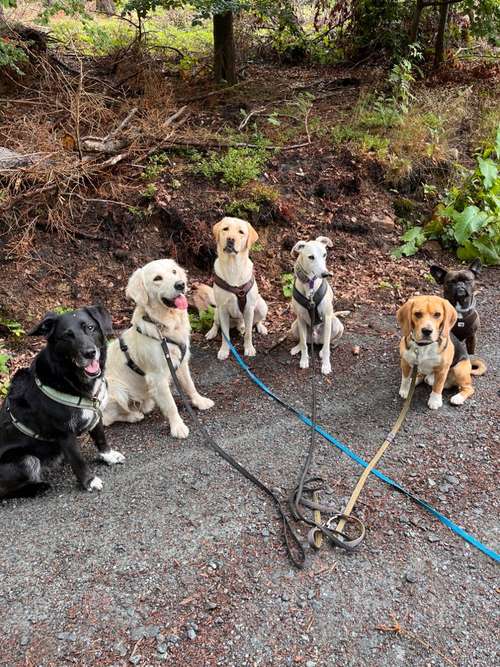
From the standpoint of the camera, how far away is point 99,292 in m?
6.67

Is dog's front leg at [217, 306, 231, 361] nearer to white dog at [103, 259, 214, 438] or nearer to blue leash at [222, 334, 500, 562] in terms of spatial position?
blue leash at [222, 334, 500, 562]

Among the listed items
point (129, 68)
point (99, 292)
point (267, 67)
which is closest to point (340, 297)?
point (99, 292)

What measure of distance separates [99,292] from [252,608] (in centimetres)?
484

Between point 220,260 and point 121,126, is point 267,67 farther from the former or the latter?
point 220,260

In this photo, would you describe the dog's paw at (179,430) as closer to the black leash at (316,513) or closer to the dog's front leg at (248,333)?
the black leash at (316,513)

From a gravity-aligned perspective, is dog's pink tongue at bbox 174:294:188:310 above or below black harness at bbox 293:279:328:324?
above

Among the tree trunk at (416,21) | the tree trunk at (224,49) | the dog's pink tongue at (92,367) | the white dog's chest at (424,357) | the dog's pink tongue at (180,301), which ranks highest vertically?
the tree trunk at (416,21)

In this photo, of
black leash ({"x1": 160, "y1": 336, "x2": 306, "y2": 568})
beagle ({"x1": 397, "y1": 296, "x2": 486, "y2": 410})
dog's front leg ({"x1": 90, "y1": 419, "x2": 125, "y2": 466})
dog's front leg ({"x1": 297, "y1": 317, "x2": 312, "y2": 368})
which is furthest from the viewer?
dog's front leg ({"x1": 297, "y1": 317, "x2": 312, "y2": 368})

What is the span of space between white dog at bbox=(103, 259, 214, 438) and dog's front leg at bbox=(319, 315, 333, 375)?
63.9 inches

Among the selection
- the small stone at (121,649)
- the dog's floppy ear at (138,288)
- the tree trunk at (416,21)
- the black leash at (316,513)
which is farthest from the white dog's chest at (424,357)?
the tree trunk at (416,21)

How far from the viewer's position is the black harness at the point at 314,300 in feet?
17.4

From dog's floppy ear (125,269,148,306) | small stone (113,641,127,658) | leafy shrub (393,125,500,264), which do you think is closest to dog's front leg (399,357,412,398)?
dog's floppy ear (125,269,148,306)

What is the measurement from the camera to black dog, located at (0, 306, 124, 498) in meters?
3.54

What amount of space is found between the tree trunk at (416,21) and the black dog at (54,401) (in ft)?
34.8
